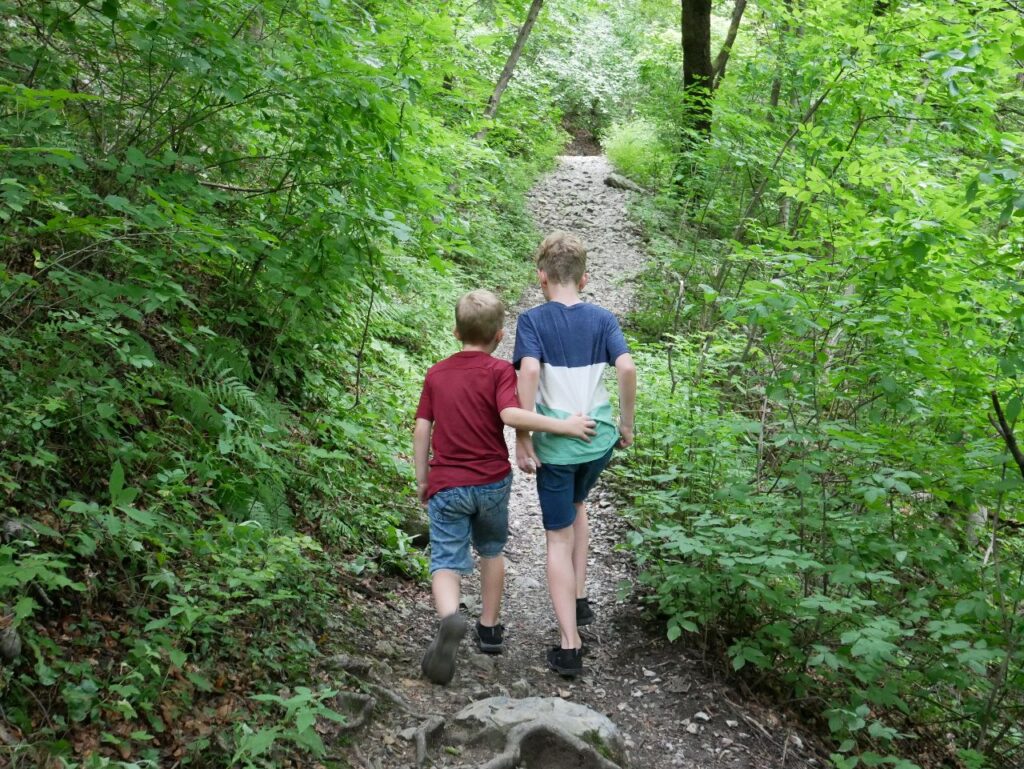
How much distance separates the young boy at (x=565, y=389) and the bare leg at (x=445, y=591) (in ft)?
1.86

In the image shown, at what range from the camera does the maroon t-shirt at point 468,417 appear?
4.03 meters

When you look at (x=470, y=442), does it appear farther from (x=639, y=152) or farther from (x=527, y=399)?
(x=639, y=152)

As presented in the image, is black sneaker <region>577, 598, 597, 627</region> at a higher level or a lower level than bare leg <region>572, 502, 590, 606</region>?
lower

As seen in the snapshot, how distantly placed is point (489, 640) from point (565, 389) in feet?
4.93

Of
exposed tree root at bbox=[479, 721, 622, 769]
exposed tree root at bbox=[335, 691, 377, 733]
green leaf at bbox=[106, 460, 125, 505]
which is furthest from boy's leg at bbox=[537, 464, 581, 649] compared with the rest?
green leaf at bbox=[106, 460, 125, 505]

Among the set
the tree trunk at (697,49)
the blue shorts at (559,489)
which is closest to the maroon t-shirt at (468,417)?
the blue shorts at (559,489)

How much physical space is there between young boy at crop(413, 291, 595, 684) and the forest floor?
0.44 m

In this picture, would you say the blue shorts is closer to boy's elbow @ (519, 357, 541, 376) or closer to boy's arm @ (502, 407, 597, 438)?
boy's arm @ (502, 407, 597, 438)

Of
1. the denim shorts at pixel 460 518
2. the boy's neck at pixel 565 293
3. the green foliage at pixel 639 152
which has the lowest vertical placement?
the denim shorts at pixel 460 518

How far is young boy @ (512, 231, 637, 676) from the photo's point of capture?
4129 mm

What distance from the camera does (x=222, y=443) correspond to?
382 cm

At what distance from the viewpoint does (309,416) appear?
17.9 feet

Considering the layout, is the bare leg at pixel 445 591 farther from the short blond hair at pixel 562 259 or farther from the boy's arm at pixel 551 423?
the short blond hair at pixel 562 259

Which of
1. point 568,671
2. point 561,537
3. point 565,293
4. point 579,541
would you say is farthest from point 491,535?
point 565,293
